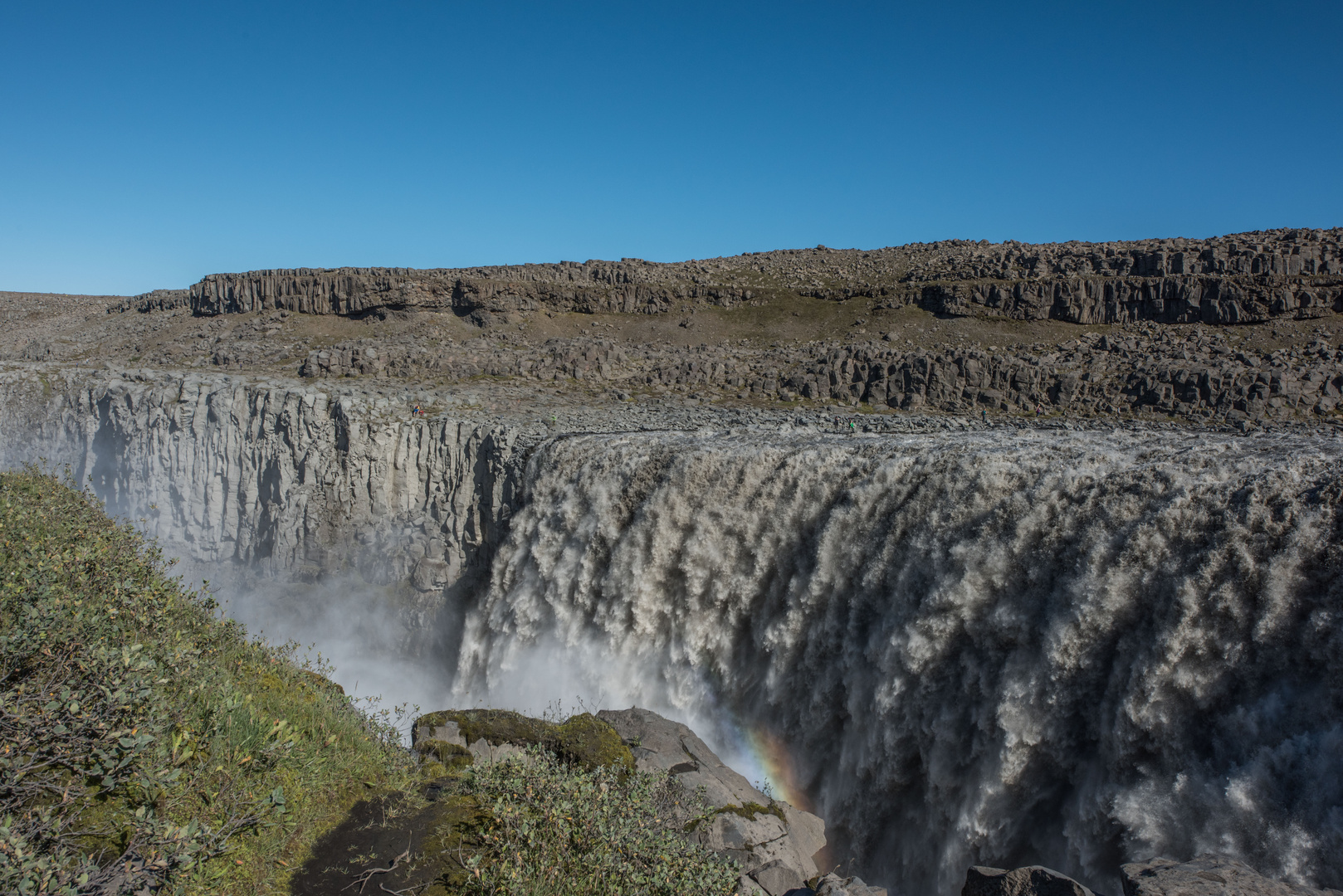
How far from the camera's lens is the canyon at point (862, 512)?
9.94 metres

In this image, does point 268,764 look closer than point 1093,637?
Yes

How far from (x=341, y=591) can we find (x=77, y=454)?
16931 millimetres

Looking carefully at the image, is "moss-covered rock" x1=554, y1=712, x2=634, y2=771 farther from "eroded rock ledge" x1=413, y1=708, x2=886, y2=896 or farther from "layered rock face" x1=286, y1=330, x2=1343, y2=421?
"layered rock face" x1=286, y1=330, x2=1343, y2=421

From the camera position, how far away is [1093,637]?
10852 mm

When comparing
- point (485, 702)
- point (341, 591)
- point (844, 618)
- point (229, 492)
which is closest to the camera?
point (844, 618)

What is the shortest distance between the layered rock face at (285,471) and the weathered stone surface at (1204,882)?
66.7 feet

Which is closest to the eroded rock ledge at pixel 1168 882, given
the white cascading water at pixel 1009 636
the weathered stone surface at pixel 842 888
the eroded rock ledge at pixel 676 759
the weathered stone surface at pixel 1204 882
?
the weathered stone surface at pixel 1204 882

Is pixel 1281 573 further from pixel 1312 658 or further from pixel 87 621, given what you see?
pixel 87 621

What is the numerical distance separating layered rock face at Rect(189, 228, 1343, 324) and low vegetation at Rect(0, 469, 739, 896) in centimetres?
3685

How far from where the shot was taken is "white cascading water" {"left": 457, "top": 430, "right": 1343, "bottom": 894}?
9.30 meters

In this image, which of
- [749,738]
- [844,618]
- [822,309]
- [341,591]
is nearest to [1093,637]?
[844,618]

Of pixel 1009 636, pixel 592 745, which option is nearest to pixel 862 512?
pixel 1009 636

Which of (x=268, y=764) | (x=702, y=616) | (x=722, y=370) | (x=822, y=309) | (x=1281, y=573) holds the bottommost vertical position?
(x=702, y=616)

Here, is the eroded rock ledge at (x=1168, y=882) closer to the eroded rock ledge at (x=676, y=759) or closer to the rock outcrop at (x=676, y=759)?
the eroded rock ledge at (x=676, y=759)
